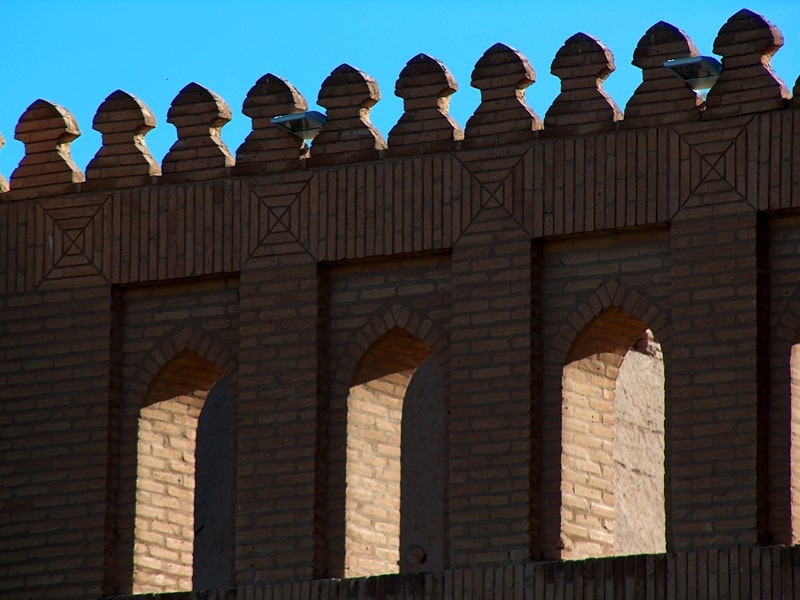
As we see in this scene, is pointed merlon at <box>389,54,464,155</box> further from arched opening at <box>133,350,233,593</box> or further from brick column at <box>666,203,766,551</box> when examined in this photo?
arched opening at <box>133,350,233,593</box>

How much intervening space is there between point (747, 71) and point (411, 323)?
218cm

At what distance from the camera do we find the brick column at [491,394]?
45.2 ft

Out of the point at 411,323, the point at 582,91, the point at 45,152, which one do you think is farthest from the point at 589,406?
the point at 45,152

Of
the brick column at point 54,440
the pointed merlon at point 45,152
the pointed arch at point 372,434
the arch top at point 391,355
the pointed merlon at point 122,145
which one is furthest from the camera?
the pointed merlon at point 45,152

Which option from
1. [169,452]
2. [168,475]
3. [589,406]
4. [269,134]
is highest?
[269,134]

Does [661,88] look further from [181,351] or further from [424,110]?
[181,351]

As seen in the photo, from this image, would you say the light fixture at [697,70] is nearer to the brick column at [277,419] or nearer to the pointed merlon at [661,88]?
the pointed merlon at [661,88]

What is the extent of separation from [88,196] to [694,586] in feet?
13.9

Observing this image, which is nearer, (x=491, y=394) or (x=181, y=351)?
(x=491, y=394)

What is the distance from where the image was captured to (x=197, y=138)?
49.5 feet

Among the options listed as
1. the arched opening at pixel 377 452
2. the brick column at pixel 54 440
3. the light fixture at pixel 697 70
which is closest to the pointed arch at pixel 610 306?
the arched opening at pixel 377 452

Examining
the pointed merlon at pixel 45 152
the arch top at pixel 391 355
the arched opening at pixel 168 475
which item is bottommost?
the arched opening at pixel 168 475

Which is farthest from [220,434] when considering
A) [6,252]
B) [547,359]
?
[547,359]

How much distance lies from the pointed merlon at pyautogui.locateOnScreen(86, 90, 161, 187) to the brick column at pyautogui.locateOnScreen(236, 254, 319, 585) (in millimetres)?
951
